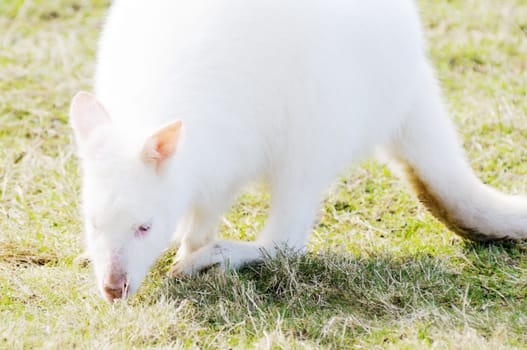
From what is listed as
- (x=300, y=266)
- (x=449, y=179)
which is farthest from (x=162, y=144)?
(x=449, y=179)

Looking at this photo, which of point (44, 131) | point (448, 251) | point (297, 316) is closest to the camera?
point (297, 316)

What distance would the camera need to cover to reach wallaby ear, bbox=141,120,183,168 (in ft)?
9.81

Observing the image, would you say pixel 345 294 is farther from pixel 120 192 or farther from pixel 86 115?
pixel 86 115

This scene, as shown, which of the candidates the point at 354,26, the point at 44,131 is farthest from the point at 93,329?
the point at 44,131

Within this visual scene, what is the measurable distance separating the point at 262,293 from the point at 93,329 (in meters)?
0.66

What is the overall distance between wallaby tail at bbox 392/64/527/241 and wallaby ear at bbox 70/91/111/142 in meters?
1.34

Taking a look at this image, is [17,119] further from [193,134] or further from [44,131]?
[193,134]

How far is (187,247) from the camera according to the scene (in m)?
3.70

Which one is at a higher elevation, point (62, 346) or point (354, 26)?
point (354, 26)

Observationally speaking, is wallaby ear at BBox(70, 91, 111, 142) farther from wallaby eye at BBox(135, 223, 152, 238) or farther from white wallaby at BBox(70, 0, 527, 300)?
wallaby eye at BBox(135, 223, 152, 238)

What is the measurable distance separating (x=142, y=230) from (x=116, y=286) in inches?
7.4

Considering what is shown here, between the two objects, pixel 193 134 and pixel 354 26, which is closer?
pixel 193 134

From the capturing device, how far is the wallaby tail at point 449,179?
12.9ft

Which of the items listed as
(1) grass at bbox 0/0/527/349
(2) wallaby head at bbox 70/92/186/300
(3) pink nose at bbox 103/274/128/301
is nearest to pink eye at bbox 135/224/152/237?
(2) wallaby head at bbox 70/92/186/300
